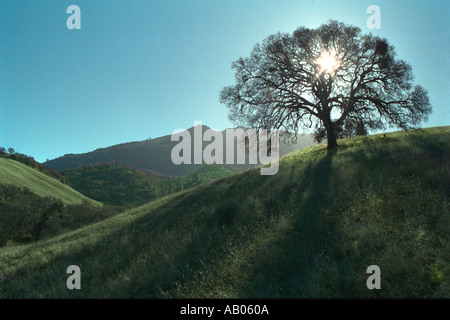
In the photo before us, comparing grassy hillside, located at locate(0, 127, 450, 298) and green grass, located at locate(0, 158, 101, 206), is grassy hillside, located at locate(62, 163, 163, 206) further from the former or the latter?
grassy hillside, located at locate(0, 127, 450, 298)

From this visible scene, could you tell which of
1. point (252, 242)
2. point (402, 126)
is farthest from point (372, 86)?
point (252, 242)

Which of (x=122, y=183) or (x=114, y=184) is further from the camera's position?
(x=122, y=183)

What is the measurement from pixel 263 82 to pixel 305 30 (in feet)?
17.7

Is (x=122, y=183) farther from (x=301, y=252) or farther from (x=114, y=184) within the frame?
(x=301, y=252)

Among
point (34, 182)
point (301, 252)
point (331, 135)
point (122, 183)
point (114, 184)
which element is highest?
point (331, 135)

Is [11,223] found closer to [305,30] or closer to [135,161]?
[305,30]

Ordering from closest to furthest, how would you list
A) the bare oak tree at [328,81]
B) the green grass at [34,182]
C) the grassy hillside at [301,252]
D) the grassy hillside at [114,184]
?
the grassy hillside at [301,252] < the bare oak tree at [328,81] < the green grass at [34,182] < the grassy hillside at [114,184]

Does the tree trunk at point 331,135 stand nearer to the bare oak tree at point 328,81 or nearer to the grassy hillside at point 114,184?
the bare oak tree at point 328,81

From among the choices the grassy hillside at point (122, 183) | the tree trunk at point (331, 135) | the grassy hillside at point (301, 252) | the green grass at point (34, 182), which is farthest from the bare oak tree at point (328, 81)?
the grassy hillside at point (122, 183)

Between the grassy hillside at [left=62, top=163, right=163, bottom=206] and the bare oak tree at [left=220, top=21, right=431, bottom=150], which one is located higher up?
the bare oak tree at [left=220, top=21, right=431, bottom=150]

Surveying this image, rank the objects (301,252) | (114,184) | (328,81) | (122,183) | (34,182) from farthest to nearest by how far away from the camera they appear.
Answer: (122,183) < (114,184) < (34,182) < (328,81) < (301,252)

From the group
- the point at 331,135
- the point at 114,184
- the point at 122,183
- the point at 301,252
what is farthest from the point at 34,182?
the point at 301,252

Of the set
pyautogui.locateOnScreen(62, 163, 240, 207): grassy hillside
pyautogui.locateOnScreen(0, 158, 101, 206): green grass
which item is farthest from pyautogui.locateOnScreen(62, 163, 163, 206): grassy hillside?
pyautogui.locateOnScreen(0, 158, 101, 206): green grass
